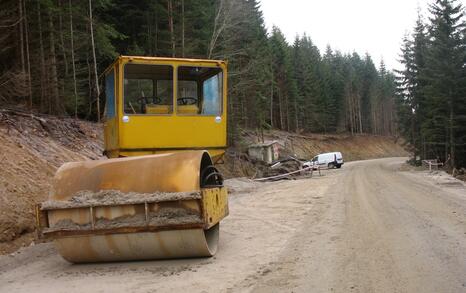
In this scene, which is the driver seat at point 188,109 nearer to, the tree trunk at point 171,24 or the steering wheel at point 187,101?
the steering wheel at point 187,101

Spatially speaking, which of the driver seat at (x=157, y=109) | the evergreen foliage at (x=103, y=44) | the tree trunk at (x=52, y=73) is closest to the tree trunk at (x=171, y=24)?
the evergreen foliage at (x=103, y=44)

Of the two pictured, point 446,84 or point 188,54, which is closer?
point 188,54

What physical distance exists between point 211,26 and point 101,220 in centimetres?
3053

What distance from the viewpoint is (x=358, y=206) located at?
1418 cm

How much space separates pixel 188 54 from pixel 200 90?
72.0 ft

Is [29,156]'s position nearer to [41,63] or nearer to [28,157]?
[28,157]

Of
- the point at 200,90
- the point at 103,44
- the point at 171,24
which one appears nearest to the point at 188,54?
the point at 171,24

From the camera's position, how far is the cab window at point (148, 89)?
899cm

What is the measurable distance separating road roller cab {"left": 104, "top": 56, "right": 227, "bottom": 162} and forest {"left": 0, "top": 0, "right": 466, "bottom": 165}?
104cm

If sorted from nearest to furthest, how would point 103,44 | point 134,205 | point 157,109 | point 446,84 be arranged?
point 134,205, point 157,109, point 103,44, point 446,84

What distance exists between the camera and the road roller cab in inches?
347

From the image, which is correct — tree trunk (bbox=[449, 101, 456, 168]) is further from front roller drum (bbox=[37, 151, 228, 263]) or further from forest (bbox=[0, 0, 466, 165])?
front roller drum (bbox=[37, 151, 228, 263])

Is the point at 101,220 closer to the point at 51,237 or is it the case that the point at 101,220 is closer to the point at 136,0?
the point at 51,237

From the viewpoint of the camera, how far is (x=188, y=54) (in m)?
31.1
